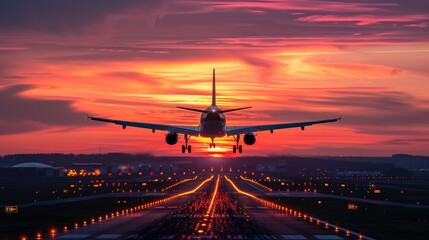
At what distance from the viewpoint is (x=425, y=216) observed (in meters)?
86.8

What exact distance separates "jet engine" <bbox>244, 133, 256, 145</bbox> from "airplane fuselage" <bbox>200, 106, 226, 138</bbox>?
9.74 ft

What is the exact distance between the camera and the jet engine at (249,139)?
9438 centimetres

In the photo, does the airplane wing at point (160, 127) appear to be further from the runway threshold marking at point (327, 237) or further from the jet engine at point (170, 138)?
the runway threshold marking at point (327, 237)

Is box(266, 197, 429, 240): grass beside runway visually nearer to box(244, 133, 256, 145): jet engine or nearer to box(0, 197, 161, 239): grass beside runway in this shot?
box(244, 133, 256, 145): jet engine

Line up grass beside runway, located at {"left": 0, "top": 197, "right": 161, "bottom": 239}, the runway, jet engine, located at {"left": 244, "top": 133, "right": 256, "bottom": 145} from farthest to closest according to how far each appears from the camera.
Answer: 1. jet engine, located at {"left": 244, "top": 133, "right": 256, "bottom": 145}
2. grass beside runway, located at {"left": 0, "top": 197, "right": 161, "bottom": 239}
3. the runway

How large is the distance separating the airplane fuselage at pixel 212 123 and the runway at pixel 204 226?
984cm

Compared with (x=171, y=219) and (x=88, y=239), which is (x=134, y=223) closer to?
(x=171, y=219)

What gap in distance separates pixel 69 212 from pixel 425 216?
43.6 m

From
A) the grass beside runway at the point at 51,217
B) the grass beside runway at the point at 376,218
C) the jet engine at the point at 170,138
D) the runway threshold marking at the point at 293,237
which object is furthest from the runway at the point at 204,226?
the jet engine at the point at 170,138

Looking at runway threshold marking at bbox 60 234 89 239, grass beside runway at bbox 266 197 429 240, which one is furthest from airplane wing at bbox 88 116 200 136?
runway threshold marking at bbox 60 234 89 239

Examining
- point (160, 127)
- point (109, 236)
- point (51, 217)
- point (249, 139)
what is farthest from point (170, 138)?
point (109, 236)

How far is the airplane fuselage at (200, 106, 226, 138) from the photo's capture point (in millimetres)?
91562

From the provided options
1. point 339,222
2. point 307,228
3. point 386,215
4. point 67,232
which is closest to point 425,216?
point 386,215

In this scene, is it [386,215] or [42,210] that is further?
[42,210]
